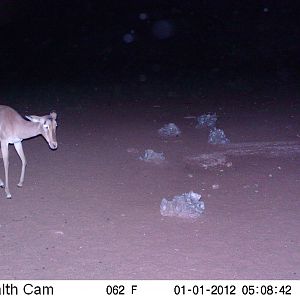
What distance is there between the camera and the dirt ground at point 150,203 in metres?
7.85

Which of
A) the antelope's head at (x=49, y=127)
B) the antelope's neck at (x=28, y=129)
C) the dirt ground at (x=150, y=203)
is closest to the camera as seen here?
the dirt ground at (x=150, y=203)

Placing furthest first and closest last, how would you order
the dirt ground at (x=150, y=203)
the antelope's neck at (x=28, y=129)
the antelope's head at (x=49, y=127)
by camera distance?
1. the antelope's neck at (x=28, y=129)
2. the antelope's head at (x=49, y=127)
3. the dirt ground at (x=150, y=203)

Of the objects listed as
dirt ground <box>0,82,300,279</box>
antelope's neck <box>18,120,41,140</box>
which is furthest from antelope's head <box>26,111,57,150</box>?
dirt ground <box>0,82,300,279</box>

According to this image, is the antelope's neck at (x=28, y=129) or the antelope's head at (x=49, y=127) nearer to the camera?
the antelope's head at (x=49, y=127)

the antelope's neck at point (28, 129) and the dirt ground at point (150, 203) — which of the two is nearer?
the dirt ground at point (150, 203)

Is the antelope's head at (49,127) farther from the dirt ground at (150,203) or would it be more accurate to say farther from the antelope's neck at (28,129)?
the dirt ground at (150,203)

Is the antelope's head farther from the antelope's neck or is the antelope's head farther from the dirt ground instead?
the dirt ground

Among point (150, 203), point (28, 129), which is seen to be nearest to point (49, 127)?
point (28, 129)

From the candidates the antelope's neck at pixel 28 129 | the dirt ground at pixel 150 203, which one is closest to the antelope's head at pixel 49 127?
the antelope's neck at pixel 28 129

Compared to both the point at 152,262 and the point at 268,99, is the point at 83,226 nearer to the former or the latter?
the point at 152,262

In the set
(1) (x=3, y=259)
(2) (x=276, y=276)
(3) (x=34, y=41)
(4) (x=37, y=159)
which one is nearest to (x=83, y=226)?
(1) (x=3, y=259)

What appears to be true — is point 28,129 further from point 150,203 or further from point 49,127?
point 150,203

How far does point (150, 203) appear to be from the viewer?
1029 centimetres

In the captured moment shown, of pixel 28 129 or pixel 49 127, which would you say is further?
pixel 28 129
